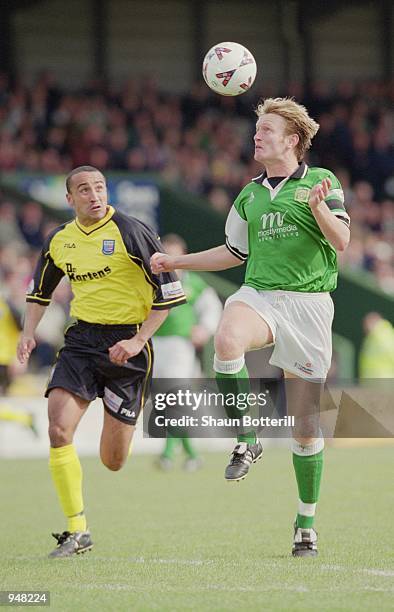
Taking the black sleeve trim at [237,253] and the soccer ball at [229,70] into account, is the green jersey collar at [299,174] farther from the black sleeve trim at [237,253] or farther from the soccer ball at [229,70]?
the soccer ball at [229,70]

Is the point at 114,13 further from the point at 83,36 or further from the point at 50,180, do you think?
the point at 50,180

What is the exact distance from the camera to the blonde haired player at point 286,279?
6.59m

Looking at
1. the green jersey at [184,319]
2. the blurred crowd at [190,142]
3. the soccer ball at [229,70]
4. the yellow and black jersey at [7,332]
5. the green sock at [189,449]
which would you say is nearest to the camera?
the soccer ball at [229,70]

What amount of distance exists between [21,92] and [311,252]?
18346 mm

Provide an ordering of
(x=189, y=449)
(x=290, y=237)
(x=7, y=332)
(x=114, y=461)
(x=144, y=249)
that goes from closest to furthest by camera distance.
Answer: (x=290, y=237) < (x=144, y=249) < (x=114, y=461) < (x=189, y=449) < (x=7, y=332)

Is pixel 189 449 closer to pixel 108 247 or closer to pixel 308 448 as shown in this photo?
pixel 108 247

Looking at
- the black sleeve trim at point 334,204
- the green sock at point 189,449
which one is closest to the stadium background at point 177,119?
the green sock at point 189,449

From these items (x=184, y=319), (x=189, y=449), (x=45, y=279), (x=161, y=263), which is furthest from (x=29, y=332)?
(x=184, y=319)

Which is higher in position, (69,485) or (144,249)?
(144,249)

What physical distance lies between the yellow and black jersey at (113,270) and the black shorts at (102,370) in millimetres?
73

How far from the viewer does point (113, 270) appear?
24.4 ft

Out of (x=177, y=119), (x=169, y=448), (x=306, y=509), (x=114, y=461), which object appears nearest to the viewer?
(x=306, y=509)

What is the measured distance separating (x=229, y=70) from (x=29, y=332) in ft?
6.66

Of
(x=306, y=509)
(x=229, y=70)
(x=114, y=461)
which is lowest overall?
(x=306, y=509)
